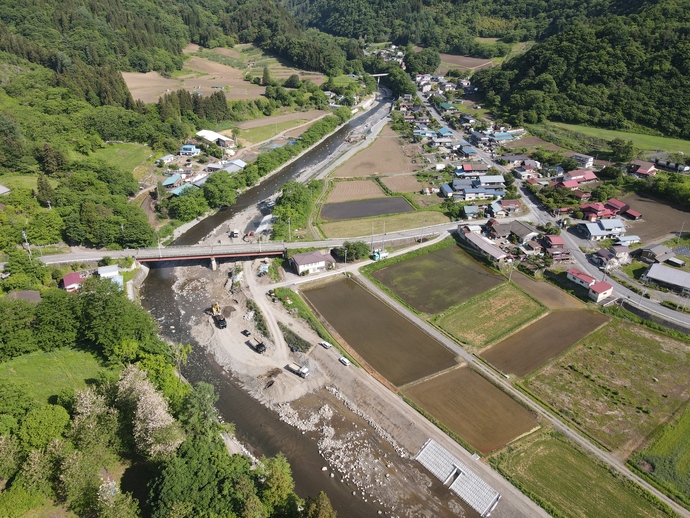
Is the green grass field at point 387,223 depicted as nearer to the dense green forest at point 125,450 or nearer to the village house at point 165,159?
the dense green forest at point 125,450

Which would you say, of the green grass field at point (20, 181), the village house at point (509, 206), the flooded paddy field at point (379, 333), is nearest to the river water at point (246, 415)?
the flooded paddy field at point (379, 333)

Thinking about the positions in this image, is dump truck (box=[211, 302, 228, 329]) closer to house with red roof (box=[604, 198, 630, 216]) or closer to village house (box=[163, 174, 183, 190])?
village house (box=[163, 174, 183, 190])

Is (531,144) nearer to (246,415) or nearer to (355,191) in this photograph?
(355,191)

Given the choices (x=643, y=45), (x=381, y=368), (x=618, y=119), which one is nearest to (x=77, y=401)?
(x=381, y=368)

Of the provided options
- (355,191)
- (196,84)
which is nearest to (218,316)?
(355,191)

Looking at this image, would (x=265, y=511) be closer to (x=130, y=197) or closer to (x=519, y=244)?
(x=519, y=244)
